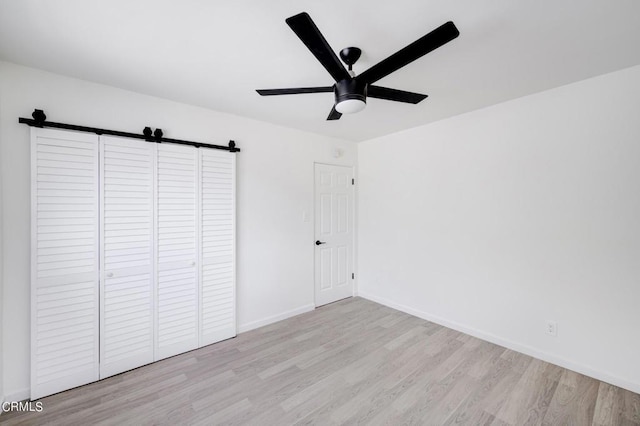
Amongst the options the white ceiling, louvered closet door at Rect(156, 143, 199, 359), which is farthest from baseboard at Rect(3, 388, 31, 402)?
the white ceiling

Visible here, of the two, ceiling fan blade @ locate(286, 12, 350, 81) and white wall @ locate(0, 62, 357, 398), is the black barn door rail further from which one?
ceiling fan blade @ locate(286, 12, 350, 81)

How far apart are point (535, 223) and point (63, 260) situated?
410cm

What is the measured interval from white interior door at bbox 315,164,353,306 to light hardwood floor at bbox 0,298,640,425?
111 cm

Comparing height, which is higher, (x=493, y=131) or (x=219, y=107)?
(x=219, y=107)

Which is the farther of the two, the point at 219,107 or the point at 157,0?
the point at 219,107

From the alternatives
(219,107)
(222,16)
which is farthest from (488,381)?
(219,107)

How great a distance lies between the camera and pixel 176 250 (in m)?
2.54

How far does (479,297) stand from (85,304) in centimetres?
375

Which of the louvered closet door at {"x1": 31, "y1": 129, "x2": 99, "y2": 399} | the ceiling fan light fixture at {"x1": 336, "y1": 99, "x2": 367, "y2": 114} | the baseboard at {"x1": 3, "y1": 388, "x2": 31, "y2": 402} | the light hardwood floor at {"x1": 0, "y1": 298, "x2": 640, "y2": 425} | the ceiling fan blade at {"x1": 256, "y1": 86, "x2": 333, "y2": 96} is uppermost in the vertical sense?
the ceiling fan blade at {"x1": 256, "y1": 86, "x2": 333, "y2": 96}

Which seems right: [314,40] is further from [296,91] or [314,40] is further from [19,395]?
[19,395]

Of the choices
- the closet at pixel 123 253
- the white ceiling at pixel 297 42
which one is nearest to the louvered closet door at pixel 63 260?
the closet at pixel 123 253

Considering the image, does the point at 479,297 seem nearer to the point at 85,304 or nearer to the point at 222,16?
the point at 222,16

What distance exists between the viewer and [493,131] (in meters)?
2.70

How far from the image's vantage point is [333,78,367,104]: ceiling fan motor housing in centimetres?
153
